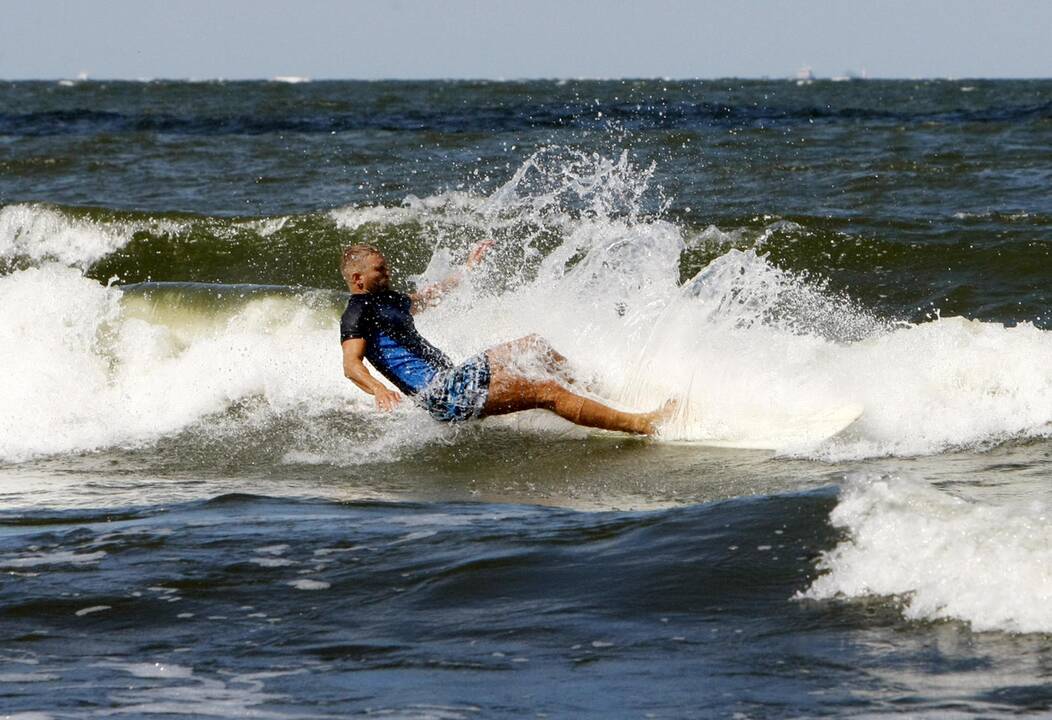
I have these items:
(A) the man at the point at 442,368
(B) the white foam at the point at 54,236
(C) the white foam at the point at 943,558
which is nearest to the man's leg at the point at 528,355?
(A) the man at the point at 442,368

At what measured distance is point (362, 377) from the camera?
29.4ft

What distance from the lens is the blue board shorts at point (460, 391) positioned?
9031 millimetres

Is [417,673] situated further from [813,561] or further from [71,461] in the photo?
[71,461]

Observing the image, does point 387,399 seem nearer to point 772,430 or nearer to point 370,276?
point 370,276

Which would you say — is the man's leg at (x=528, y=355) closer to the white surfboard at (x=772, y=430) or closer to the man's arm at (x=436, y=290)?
the man's arm at (x=436, y=290)

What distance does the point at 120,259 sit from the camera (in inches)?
749

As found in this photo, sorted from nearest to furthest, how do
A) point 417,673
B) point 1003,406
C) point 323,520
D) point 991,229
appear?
point 417,673 < point 323,520 < point 1003,406 < point 991,229

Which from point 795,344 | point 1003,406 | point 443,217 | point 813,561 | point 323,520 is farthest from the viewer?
point 443,217

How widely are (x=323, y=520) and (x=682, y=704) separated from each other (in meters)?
2.88

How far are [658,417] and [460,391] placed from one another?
49.9 inches

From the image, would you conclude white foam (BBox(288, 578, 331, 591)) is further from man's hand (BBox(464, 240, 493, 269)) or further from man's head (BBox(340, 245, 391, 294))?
man's hand (BBox(464, 240, 493, 269))

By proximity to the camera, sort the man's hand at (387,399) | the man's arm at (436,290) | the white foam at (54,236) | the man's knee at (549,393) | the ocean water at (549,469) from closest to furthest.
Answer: the ocean water at (549,469)
the man's hand at (387,399)
the man's knee at (549,393)
the man's arm at (436,290)
the white foam at (54,236)

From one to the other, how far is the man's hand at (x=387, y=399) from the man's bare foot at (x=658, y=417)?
159 cm

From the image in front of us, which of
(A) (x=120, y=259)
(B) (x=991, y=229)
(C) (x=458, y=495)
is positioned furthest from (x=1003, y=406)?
(A) (x=120, y=259)
